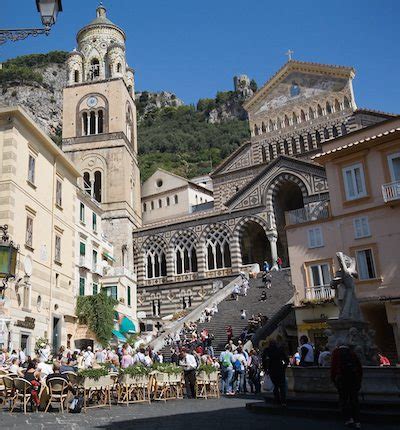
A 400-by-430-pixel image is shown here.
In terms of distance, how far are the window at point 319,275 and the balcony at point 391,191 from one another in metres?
3.93

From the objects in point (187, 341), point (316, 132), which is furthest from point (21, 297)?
point (316, 132)

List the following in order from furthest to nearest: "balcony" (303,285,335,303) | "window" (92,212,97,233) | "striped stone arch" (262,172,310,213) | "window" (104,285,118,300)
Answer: "striped stone arch" (262,172,310,213) < "window" (104,285,118,300) < "window" (92,212,97,233) < "balcony" (303,285,335,303)

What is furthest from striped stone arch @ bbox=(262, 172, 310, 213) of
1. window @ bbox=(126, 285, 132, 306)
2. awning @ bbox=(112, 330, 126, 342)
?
awning @ bbox=(112, 330, 126, 342)

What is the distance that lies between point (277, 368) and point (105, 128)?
37.3m

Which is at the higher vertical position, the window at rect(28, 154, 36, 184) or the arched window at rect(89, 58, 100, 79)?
the arched window at rect(89, 58, 100, 79)

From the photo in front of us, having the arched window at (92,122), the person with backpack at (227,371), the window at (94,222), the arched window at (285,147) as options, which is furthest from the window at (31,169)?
the arched window at (285,147)

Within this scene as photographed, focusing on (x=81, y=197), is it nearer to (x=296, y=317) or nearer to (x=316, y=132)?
(x=296, y=317)

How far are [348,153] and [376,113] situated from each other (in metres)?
17.5

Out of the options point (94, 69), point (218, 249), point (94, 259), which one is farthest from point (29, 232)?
point (94, 69)

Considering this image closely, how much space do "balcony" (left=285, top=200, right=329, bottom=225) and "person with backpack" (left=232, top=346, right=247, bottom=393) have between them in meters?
9.58

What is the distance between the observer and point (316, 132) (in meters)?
39.7

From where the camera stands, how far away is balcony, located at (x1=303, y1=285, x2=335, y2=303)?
21359mm

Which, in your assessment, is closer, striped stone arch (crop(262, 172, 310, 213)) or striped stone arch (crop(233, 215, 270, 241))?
striped stone arch (crop(262, 172, 310, 213))

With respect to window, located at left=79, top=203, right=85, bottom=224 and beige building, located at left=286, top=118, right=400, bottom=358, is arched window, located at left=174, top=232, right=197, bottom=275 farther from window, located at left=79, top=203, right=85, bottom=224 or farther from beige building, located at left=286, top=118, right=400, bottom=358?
beige building, located at left=286, top=118, right=400, bottom=358
